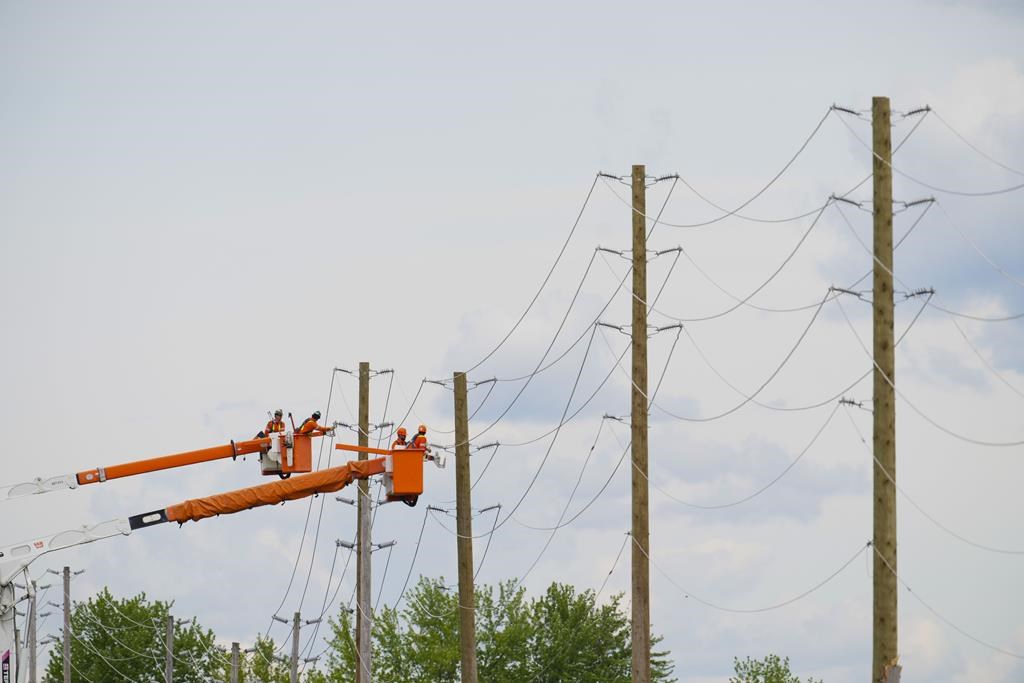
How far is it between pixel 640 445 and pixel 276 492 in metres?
6.13

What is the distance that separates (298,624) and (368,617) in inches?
696

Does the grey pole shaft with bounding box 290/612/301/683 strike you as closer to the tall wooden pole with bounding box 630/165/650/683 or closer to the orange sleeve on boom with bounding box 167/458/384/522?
the orange sleeve on boom with bounding box 167/458/384/522

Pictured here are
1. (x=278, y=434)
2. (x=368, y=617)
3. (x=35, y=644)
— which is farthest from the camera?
(x=35, y=644)

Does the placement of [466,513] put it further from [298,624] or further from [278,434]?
[298,624]

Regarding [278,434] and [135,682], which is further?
[135,682]

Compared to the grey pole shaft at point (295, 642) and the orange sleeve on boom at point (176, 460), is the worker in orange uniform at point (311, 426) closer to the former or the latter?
the orange sleeve on boom at point (176, 460)

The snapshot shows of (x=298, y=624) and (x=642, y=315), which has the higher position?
(x=642, y=315)

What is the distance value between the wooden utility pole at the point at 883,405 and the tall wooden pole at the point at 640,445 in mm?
5762

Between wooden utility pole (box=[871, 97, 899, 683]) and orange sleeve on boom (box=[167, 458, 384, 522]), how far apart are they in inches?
413

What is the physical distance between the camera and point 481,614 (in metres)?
62.1

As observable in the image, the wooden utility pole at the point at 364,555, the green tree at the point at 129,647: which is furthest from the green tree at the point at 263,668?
the wooden utility pole at the point at 364,555

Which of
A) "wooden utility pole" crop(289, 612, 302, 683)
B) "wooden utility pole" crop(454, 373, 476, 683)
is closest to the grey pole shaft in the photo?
"wooden utility pole" crop(289, 612, 302, 683)

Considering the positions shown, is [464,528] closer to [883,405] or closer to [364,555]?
[364,555]

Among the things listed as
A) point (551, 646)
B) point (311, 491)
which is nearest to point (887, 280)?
point (311, 491)
